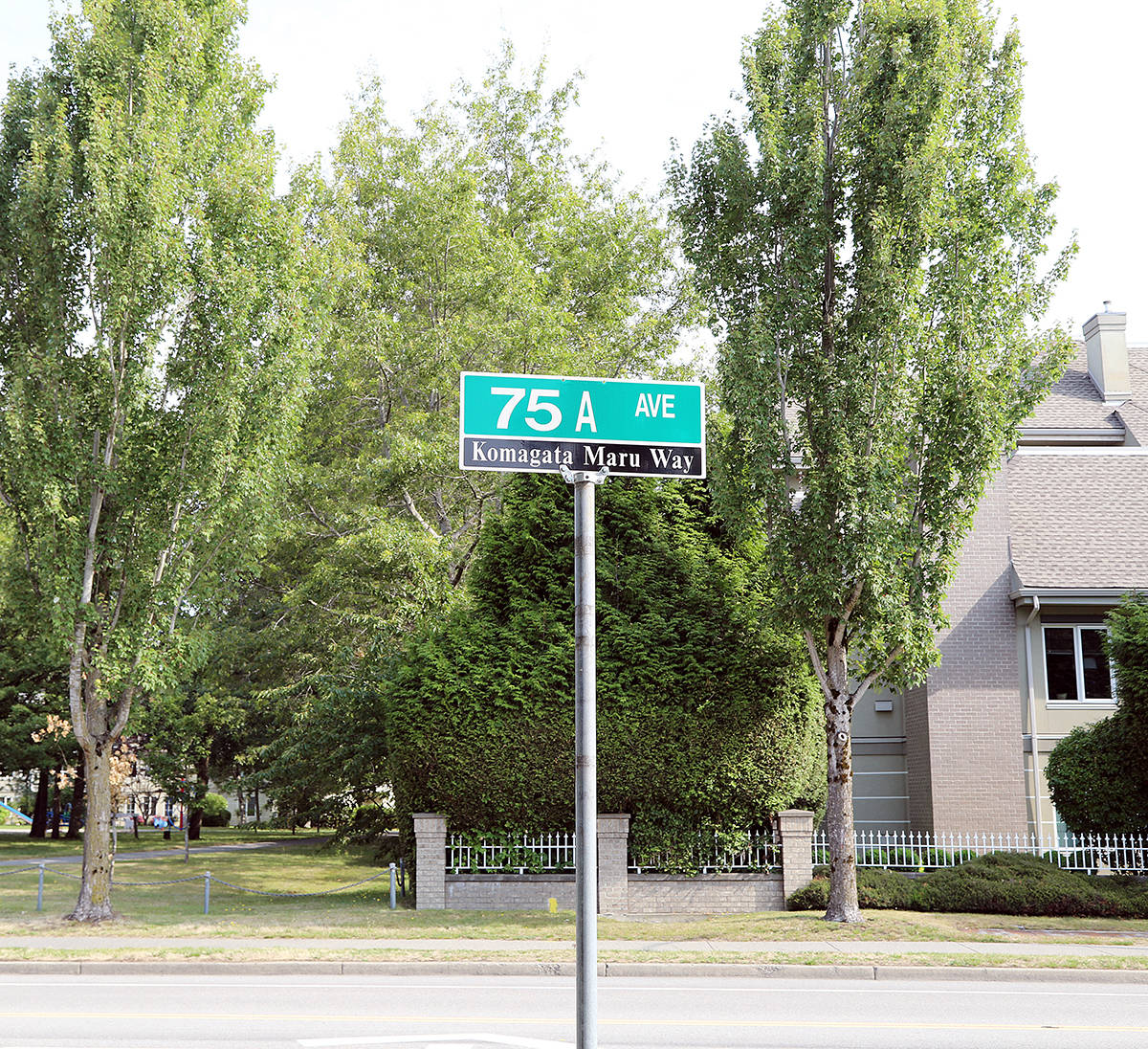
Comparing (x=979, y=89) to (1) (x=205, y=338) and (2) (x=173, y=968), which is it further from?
(2) (x=173, y=968)

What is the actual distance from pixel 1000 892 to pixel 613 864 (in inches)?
241

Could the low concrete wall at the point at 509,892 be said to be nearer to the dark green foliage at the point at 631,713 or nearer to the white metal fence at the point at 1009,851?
the dark green foliage at the point at 631,713

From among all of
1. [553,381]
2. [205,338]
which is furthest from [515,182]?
[553,381]

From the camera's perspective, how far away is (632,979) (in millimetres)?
12016

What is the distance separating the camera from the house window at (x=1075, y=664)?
23594 millimetres

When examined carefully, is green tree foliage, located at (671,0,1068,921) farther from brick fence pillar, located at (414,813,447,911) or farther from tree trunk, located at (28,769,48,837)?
tree trunk, located at (28,769,48,837)

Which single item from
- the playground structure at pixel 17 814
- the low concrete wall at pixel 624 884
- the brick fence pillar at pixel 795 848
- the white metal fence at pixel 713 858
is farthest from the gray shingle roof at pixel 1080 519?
the playground structure at pixel 17 814

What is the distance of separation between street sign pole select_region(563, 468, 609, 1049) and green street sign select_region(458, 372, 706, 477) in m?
0.13

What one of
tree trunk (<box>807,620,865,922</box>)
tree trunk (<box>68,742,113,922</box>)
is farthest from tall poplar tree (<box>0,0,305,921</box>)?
tree trunk (<box>807,620,865,922</box>)

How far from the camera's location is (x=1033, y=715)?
2292 cm

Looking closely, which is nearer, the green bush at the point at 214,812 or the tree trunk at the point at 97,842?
the tree trunk at the point at 97,842

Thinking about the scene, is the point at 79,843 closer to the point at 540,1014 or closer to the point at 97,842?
the point at 97,842

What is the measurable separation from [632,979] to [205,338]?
12.4 m

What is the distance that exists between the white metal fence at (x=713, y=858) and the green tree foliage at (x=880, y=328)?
7.26 ft
